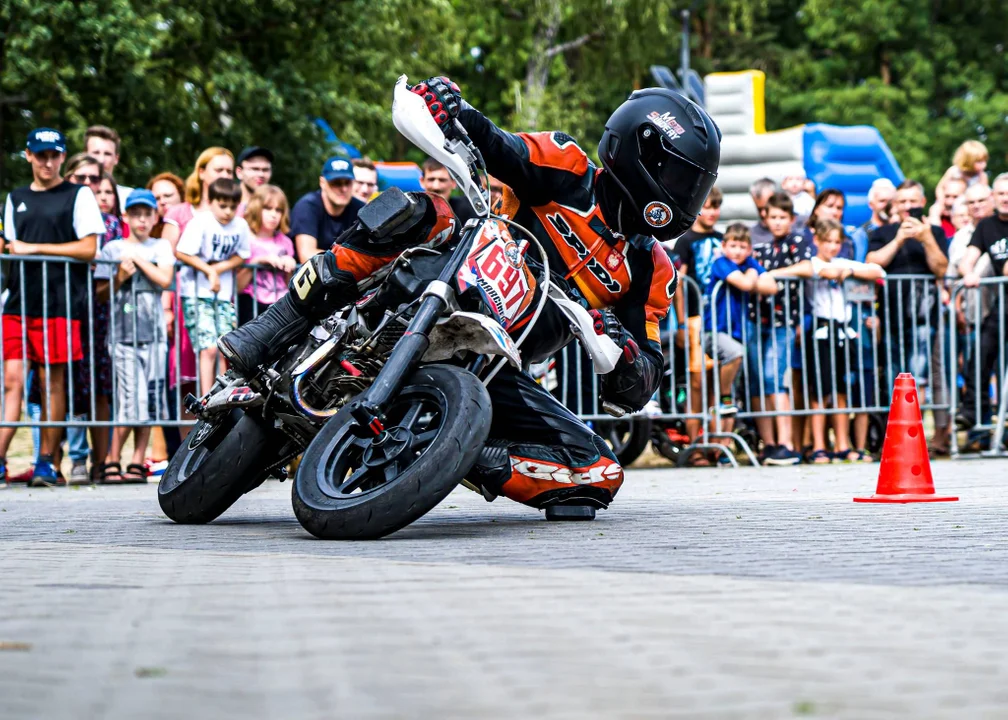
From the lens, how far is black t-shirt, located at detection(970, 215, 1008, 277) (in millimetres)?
12430

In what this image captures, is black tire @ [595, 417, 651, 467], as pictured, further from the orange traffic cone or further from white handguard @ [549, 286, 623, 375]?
white handguard @ [549, 286, 623, 375]

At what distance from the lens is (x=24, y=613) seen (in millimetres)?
3912

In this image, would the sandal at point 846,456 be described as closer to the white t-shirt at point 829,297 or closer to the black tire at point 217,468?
the white t-shirt at point 829,297

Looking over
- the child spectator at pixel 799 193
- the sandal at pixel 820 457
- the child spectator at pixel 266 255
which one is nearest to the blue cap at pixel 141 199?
the child spectator at pixel 266 255

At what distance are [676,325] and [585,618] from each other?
28.4ft

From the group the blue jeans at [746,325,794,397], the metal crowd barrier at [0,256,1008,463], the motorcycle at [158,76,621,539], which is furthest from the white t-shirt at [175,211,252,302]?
the motorcycle at [158,76,621,539]

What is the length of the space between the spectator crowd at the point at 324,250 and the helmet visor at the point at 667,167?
3.38m

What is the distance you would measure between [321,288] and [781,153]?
17.0 metres

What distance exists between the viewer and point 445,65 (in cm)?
3328

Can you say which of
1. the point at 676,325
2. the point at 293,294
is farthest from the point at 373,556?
the point at 676,325

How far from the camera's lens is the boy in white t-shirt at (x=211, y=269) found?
10828 millimetres

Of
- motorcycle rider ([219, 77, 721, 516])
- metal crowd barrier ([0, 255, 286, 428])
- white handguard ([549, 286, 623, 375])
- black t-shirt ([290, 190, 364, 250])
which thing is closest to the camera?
white handguard ([549, 286, 623, 375])

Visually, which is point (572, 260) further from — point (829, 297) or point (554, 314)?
point (829, 297)

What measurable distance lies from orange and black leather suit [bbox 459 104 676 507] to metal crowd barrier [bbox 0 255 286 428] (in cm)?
441
